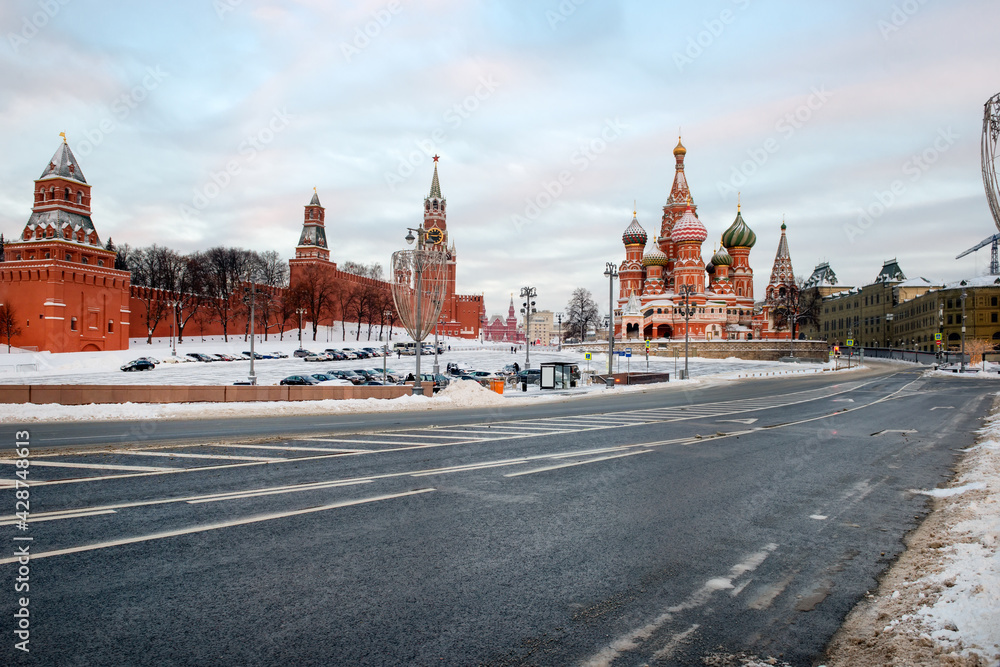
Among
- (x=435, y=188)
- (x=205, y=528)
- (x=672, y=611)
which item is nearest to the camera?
(x=672, y=611)

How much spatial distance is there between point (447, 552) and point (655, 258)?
90724 mm

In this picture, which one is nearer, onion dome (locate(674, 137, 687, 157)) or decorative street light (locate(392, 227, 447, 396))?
decorative street light (locate(392, 227, 447, 396))

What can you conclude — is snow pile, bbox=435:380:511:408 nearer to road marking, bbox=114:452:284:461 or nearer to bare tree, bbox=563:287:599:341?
road marking, bbox=114:452:284:461

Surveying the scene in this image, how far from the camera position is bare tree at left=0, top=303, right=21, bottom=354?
5776 centimetres

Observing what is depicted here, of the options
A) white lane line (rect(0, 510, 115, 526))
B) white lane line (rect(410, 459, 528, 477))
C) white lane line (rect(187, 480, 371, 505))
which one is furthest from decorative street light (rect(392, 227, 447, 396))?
white lane line (rect(0, 510, 115, 526))

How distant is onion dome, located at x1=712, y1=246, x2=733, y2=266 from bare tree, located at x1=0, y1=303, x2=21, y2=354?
9047 centimetres

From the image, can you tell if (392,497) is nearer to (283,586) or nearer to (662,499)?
(283,586)

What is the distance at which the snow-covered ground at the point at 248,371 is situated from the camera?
18453 millimetres

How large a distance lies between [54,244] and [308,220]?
56.0m

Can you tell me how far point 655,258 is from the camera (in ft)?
301

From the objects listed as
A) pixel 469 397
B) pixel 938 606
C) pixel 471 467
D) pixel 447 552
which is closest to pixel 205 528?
pixel 447 552

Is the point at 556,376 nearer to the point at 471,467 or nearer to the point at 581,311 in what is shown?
the point at 471,467

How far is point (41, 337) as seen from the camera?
191 feet

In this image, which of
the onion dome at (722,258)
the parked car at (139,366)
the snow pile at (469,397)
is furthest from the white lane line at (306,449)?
the onion dome at (722,258)
